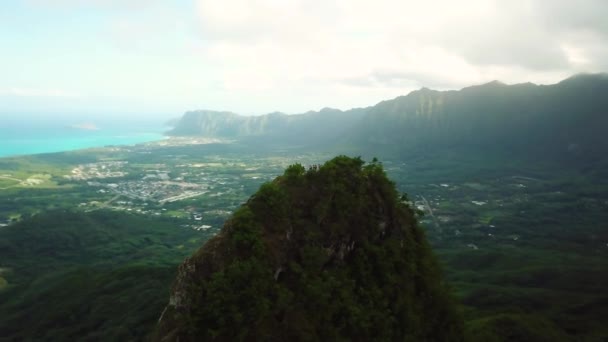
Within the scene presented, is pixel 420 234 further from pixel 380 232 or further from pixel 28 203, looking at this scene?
pixel 28 203

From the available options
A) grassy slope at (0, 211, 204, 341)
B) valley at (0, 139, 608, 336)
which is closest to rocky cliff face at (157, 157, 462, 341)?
valley at (0, 139, 608, 336)

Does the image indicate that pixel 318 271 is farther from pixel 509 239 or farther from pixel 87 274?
pixel 509 239

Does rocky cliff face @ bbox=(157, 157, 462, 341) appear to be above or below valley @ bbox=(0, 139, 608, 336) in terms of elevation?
above

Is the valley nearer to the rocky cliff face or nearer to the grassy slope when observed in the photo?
the rocky cliff face

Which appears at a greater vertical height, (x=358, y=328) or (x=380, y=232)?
(x=380, y=232)

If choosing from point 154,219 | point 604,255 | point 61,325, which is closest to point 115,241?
point 154,219

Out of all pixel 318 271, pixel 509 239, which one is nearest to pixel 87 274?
pixel 318 271

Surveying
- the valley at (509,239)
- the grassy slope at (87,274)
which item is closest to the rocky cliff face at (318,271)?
the valley at (509,239)

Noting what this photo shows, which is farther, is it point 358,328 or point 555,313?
point 555,313
